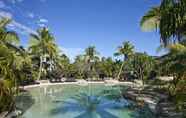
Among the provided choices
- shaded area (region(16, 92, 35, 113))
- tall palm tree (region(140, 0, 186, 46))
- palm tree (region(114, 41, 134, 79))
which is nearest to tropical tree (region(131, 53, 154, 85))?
palm tree (region(114, 41, 134, 79))

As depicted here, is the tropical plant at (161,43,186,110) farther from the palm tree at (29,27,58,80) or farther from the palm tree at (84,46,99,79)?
the palm tree at (84,46,99,79)

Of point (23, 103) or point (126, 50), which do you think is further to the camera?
point (126, 50)

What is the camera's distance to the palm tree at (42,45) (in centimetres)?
4038

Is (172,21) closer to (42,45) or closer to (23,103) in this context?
(23,103)

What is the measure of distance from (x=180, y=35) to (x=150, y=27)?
3.57 metres

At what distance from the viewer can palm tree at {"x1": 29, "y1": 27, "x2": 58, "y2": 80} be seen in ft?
132

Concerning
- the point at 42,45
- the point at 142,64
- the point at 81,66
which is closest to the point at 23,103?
the point at 42,45

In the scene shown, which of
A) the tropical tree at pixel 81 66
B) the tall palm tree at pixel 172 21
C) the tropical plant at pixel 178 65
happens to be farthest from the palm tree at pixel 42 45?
the tropical plant at pixel 178 65

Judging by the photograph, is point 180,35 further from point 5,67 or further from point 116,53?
point 116,53

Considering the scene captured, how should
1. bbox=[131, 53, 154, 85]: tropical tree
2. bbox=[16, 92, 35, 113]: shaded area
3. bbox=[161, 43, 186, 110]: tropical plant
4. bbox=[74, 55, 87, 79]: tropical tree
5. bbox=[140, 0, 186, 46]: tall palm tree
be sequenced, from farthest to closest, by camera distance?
1. bbox=[74, 55, 87, 79]: tropical tree
2. bbox=[131, 53, 154, 85]: tropical tree
3. bbox=[16, 92, 35, 113]: shaded area
4. bbox=[140, 0, 186, 46]: tall palm tree
5. bbox=[161, 43, 186, 110]: tropical plant

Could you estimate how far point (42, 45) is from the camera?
4069cm

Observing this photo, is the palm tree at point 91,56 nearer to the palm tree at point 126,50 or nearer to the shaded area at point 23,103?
the palm tree at point 126,50

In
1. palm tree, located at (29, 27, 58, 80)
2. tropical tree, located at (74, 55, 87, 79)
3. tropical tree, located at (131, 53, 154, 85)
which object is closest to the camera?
palm tree, located at (29, 27, 58, 80)

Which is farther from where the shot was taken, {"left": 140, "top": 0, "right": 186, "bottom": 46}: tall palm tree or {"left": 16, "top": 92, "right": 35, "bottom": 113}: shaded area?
{"left": 16, "top": 92, "right": 35, "bottom": 113}: shaded area
